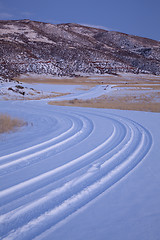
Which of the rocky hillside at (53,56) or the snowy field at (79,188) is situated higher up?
the rocky hillside at (53,56)

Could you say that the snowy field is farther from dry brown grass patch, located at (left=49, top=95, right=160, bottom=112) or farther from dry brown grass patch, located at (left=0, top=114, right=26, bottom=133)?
dry brown grass patch, located at (left=49, top=95, right=160, bottom=112)

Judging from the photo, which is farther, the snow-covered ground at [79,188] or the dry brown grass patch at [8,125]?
the dry brown grass patch at [8,125]

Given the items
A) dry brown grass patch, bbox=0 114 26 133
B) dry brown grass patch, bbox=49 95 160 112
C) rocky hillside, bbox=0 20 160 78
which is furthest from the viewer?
rocky hillside, bbox=0 20 160 78

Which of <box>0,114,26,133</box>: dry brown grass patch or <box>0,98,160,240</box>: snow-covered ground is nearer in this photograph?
<box>0,98,160,240</box>: snow-covered ground

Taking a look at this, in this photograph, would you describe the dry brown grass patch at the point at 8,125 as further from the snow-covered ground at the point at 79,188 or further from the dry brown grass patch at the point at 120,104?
the dry brown grass patch at the point at 120,104

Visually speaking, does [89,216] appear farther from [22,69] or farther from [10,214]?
[22,69]

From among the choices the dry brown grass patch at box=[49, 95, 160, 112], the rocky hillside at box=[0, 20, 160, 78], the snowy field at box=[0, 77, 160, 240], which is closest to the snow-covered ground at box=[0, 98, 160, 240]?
the snowy field at box=[0, 77, 160, 240]

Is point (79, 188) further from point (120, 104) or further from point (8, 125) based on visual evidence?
point (120, 104)

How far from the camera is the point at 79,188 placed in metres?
3.64

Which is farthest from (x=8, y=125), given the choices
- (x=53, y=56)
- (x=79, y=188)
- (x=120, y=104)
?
(x=53, y=56)

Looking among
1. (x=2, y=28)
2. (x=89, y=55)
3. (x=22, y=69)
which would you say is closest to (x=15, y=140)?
(x=22, y=69)

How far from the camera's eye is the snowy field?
Result: 2.70 meters

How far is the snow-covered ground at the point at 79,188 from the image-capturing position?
8.87 feet

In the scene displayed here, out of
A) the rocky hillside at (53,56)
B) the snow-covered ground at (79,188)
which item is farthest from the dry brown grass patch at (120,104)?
the rocky hillside at (53,56)
